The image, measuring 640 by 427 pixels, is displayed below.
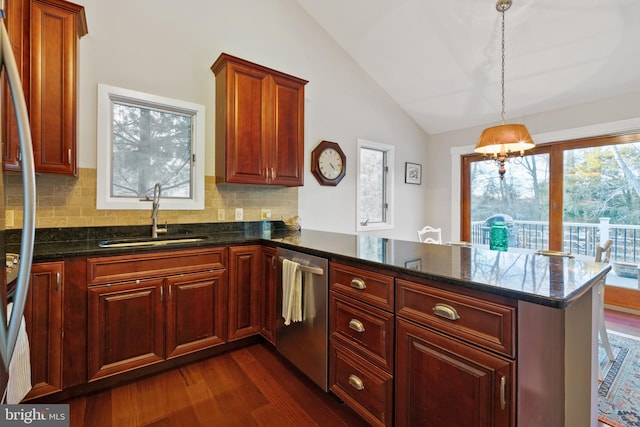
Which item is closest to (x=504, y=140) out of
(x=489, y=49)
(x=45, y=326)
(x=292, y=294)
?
(x=489, y=49)

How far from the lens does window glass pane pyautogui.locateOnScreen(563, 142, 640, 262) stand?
3295 mm

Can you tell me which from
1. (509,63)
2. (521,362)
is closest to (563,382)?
(521,362)

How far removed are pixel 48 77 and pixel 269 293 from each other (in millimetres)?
2042

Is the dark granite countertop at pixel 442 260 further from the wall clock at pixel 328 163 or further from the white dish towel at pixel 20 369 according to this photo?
the wall clock at pixel 328 163

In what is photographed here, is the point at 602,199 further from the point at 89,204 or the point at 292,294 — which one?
the point at 89,204

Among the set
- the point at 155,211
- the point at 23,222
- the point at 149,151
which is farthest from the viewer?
the point at 149,151

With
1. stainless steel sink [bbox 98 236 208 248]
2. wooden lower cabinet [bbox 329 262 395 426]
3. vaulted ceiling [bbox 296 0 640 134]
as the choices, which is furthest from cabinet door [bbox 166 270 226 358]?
vaulted ceiling [bbox 296 0 640 134]

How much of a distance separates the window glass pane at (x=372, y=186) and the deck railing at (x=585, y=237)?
191 cm

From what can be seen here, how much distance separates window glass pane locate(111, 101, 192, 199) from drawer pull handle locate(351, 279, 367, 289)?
187 centimetres

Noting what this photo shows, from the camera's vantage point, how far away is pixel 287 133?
283 centimetres

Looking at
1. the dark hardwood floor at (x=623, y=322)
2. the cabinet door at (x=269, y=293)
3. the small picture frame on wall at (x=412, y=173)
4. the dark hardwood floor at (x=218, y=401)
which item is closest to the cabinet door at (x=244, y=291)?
the cabinet door at (x=269, y=293)

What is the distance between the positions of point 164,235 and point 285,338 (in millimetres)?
1352

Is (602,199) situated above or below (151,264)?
above

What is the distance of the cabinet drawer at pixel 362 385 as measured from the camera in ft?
4.58
